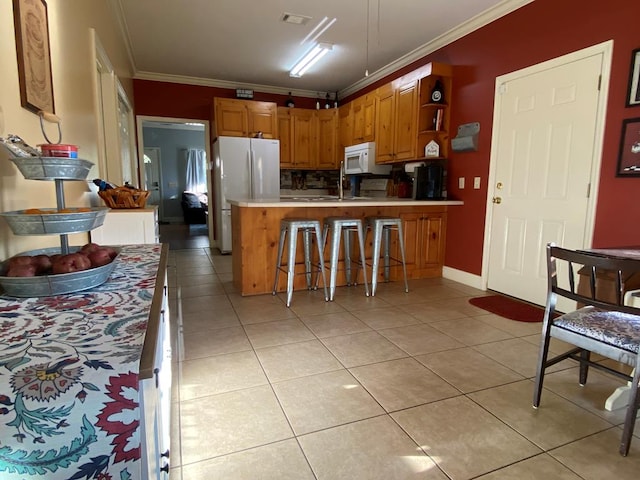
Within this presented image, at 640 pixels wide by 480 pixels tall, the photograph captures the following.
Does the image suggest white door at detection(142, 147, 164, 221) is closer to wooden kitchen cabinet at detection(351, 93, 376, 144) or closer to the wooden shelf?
wooden kitchen cabinet at detection(351, 93, 376, 144)

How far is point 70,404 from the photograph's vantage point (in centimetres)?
59

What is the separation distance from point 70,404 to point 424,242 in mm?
3927

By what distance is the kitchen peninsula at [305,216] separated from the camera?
344 centimetres

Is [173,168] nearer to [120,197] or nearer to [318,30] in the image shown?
[318,30]

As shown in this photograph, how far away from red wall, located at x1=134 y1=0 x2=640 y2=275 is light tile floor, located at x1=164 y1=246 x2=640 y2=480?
40.8 inches

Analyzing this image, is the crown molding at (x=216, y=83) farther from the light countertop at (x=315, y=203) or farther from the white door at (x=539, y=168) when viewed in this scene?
the white door at (x=539, y=168)

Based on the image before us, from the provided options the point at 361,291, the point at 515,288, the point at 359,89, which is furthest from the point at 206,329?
the point at 359,89

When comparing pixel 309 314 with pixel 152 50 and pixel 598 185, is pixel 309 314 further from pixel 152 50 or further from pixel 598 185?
pixel 152 50

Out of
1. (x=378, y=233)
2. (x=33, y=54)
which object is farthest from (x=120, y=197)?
(x=378, y=233)

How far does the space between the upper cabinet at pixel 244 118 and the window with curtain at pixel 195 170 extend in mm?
4931

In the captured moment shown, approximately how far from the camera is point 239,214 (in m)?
3.42

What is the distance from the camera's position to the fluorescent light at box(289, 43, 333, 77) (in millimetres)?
4062

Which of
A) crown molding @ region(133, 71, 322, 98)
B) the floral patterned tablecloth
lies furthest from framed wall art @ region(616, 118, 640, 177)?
crown molding @ region(133, 71, 322, 98)

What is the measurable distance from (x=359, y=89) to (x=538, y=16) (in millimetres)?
3252
